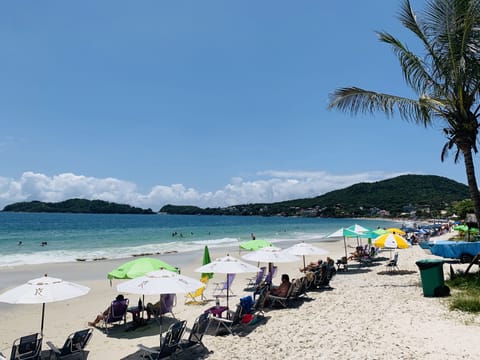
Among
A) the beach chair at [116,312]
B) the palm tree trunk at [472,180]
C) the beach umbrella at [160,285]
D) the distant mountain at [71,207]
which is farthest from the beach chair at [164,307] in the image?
the distant mountain at [71,207]

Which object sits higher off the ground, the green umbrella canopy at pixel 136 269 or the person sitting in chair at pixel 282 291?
the green umbrella canopy at pixel 136 269

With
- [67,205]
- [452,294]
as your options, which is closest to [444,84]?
[452,294]

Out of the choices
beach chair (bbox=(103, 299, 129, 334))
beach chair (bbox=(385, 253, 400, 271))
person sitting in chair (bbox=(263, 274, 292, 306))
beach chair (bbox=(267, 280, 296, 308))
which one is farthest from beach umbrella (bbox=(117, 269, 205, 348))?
beach chair (bbox=(385, 253, 400, 271))

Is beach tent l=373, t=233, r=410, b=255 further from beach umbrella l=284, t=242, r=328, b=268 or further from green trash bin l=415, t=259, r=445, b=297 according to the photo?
green trash bin l=415, t=259, r=445, b=297

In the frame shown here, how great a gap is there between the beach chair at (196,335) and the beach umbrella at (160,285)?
60 cm

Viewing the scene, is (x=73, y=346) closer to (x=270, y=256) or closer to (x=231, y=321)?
(x=231, y=321)

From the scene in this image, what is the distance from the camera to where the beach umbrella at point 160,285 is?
593cm

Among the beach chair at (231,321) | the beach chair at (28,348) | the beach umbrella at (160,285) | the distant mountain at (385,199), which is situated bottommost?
the beach chair at (231,321)

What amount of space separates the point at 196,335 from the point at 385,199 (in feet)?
448

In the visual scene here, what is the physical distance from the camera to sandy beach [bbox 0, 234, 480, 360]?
18.1 feet

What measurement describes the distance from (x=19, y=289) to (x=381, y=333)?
6.21 meters

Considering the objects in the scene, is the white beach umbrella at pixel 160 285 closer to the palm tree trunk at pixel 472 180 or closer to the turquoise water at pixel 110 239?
the palm tree trunk at pixel 472 180

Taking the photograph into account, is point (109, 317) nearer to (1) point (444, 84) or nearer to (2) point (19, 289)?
(2) point (19, 289)

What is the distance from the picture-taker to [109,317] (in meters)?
7.79
